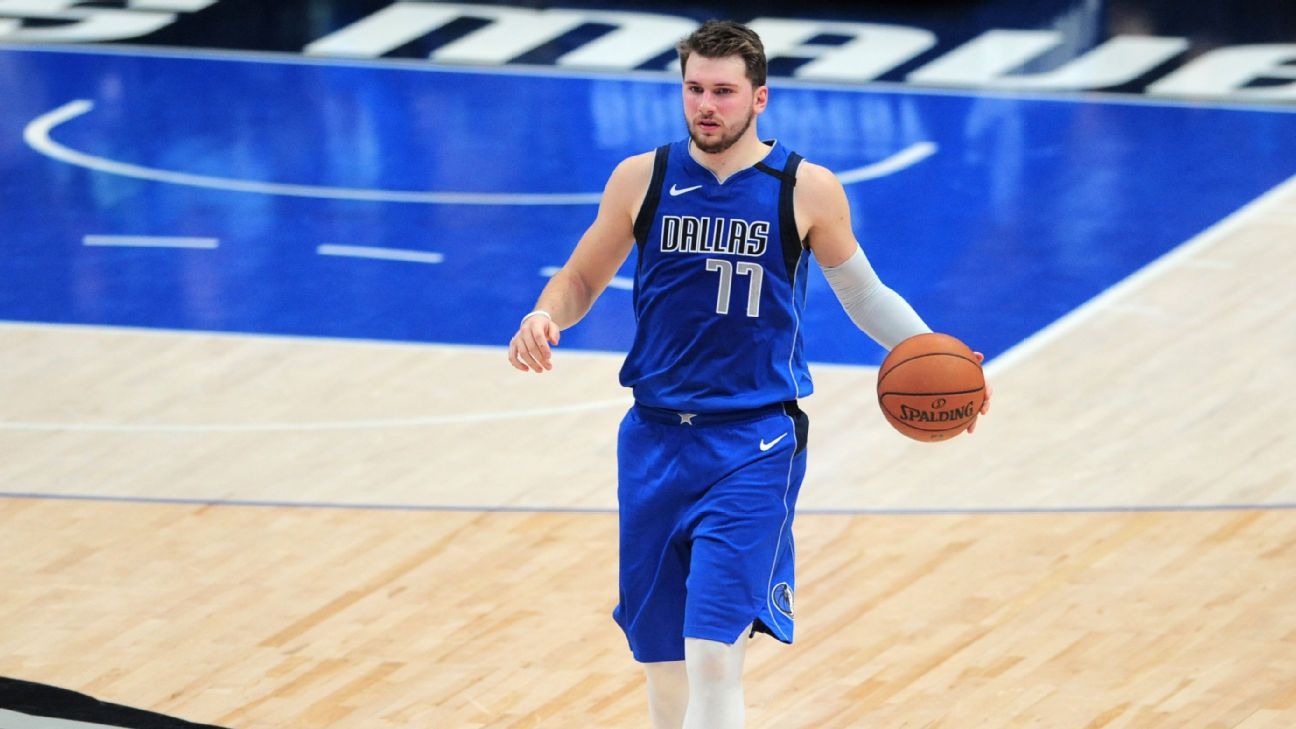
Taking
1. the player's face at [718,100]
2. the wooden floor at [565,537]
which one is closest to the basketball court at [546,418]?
the wooden floor at [565,537]

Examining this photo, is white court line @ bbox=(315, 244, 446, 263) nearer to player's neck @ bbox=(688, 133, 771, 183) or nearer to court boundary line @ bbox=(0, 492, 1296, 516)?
court boundary line @ bbox=(0, 492, 1296, 516)

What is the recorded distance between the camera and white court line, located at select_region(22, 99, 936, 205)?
14.2m

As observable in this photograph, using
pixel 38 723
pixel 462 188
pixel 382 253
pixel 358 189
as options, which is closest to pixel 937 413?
pixel 38 723

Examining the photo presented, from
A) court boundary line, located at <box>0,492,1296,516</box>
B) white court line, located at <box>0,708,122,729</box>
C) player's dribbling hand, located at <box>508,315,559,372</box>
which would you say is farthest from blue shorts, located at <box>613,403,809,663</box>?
court boundary line, located at <box>0,492,1296,516</box>

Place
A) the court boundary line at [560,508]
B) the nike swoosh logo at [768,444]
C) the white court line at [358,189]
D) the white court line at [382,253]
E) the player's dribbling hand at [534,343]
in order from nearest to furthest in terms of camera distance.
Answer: the player's dribbling hand at [534,343]
the nike swoosh logo at [768,444]
the court boundary line at [560,508]
the white court line at [382,253]
the white court line at [358,189]

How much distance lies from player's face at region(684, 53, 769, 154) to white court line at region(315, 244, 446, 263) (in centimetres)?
732

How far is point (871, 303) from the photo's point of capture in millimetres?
6102

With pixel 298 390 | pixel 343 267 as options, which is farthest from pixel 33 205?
pixel 298 390

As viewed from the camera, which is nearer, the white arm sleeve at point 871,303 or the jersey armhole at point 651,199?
the jersey armhole at point 651,199

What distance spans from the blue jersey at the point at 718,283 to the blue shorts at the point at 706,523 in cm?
9

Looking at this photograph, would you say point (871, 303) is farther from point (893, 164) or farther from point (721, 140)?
point (893, 164)

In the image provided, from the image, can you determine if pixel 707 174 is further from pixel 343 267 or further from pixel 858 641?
pixel 343 267

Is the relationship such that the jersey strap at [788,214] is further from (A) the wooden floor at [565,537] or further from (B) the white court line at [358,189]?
(B) the white court line at [358,189]

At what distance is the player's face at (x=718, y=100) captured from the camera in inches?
223
